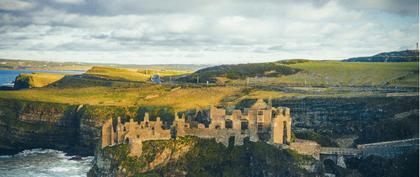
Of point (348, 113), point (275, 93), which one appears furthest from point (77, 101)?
point (348, 113)

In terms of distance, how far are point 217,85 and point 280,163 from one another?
45.4 m

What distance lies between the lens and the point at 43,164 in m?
79.1

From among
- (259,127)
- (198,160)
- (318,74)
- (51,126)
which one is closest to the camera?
(198,160)

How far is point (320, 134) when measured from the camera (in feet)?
230

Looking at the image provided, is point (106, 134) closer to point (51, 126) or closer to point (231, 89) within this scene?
point (51, 126)

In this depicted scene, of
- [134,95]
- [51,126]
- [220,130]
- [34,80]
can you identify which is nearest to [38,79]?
[34,80]

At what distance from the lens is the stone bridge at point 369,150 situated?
198ft

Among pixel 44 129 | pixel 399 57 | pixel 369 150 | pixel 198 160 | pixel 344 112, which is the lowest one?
pixel 44 129

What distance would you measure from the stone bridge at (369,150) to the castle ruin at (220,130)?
15.1 ft

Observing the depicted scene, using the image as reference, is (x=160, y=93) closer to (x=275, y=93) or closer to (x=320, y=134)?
(x=275, y=93)

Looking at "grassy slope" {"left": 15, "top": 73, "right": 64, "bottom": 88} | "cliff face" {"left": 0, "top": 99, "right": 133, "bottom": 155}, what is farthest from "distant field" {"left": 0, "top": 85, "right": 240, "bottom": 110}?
"grassy slope" {"left": 15, "top": 73, "right": 64, "bottom": 88}

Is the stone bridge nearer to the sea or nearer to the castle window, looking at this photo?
the castle window

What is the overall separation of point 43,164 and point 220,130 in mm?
29568

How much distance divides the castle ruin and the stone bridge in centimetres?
461
